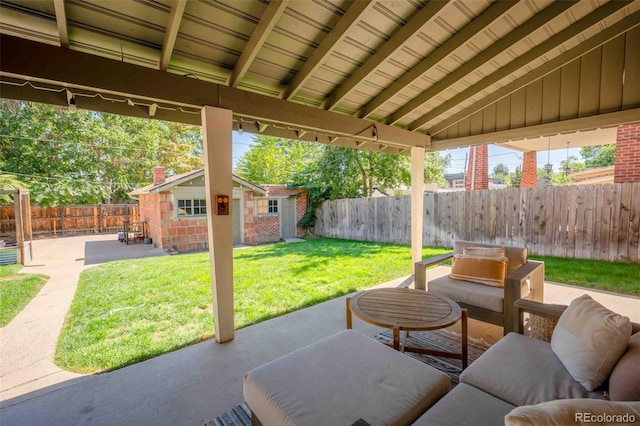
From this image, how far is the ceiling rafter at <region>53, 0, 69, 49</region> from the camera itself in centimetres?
181

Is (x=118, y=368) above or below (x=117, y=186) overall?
below

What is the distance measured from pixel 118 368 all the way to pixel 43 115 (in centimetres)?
1690

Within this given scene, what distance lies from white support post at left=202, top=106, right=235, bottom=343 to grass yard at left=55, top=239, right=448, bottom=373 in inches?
22.1

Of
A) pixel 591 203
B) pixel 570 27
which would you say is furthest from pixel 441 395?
pixel 591 203

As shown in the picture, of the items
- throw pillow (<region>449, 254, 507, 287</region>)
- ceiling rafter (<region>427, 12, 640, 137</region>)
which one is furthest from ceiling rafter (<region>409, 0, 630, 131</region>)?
throw pillow (<region>449, 254, 507, 287</region>)

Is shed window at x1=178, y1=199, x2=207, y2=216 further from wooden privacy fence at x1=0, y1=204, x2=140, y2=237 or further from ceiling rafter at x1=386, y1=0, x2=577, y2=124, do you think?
ceiling rafter at x1=386, y1=0, x2=577, y2=124

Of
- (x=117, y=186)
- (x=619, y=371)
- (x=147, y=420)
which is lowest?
(x=147, y=420)

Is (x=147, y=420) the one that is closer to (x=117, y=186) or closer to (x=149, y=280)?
(x=149, y=280)

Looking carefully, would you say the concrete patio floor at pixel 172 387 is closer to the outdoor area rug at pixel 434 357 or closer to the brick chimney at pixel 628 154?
the outdoor area rug at pixel 434 357

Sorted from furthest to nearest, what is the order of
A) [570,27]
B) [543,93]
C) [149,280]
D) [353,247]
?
[353,247]
[149,280]
[543,93]
[570,27]

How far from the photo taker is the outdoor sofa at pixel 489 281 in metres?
2.81

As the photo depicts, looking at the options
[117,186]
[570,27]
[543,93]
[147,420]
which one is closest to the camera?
[147,420]

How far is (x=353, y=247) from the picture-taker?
894cm

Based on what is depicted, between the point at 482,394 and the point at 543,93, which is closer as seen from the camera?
the point at 482,394
